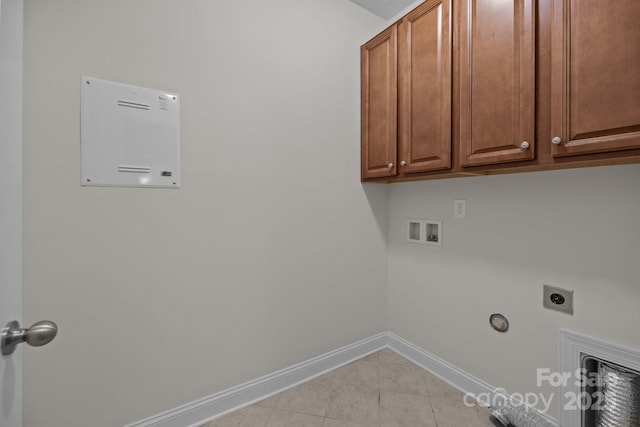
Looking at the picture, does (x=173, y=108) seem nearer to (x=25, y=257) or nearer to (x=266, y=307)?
(x=25, y=257)

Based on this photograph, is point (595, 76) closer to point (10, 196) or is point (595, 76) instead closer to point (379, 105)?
point (379, 105)

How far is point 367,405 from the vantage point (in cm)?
150

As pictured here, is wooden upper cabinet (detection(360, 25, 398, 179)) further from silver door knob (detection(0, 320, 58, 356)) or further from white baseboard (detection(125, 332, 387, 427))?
silver door knob (detection(0, 320, 58, 356))

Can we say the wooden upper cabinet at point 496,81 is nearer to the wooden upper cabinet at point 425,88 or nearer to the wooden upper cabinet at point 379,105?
the wooden upper cabinet at point 425,88

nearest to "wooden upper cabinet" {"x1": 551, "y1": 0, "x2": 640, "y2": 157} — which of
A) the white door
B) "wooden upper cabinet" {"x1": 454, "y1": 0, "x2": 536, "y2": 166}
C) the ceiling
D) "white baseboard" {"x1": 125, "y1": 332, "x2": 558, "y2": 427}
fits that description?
"wooden upper cabinet" {"x1": 454, "y1": 0, "x2": 536, "y2": 166}

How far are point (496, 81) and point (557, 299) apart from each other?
42.2 inches

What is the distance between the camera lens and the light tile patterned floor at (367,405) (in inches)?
54.2

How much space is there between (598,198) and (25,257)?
7.78ft

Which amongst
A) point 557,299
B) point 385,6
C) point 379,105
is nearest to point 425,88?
point 379,105

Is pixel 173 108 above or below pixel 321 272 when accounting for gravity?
above

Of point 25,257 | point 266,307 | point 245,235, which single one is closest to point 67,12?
point 25,257

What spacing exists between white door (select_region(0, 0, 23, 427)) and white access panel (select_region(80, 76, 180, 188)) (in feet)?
1.70

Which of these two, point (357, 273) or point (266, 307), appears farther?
point (357, 273)

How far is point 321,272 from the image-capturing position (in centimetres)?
181
